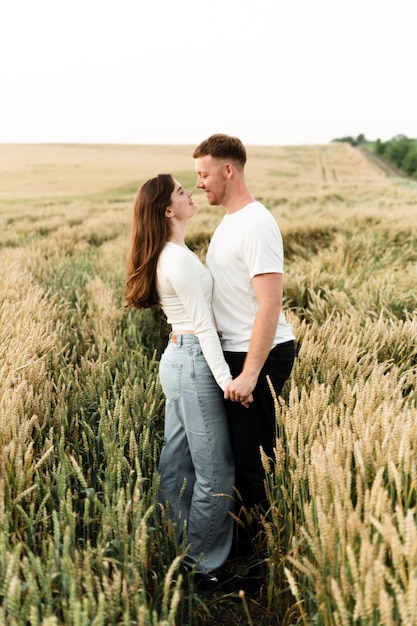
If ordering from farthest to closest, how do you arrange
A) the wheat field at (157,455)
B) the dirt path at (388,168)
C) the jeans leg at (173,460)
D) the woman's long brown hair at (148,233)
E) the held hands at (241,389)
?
the dirt path at (388,168) < the jeans leg at (173,460) < the woman's long brown hair at (148,233) < the held hands at (241,389) < the wheat field at (157,455)

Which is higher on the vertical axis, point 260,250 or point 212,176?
point 212,176

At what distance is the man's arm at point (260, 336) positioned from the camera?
2.33 metres

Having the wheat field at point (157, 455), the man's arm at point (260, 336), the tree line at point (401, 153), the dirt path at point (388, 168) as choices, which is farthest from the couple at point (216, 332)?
the tree line at point (401, 153)

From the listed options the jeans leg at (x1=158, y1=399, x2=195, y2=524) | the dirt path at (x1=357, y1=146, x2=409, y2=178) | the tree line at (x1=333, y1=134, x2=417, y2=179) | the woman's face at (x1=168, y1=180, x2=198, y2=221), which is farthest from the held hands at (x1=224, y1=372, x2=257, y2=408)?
the tree line at (x1=333, y1=134, x2=417, y2=179)

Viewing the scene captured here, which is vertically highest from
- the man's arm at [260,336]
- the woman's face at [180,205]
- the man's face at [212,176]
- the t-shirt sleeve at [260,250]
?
the man's face at [212,176]

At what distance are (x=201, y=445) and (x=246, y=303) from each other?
26.2 inches

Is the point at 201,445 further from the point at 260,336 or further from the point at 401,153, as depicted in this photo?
the point at 401,153

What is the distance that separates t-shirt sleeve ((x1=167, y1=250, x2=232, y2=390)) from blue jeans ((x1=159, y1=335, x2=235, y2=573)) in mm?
100

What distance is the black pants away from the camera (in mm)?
2512

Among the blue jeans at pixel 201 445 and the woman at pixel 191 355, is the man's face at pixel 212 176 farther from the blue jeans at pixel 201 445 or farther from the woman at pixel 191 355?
the blue jeans at pixel 201 445

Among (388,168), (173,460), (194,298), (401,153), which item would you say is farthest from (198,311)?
(401,153)

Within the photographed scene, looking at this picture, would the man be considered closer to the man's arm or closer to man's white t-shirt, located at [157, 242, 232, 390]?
the man's arm

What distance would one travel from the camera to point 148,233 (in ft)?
8.05

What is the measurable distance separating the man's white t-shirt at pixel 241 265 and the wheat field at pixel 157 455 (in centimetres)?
42
